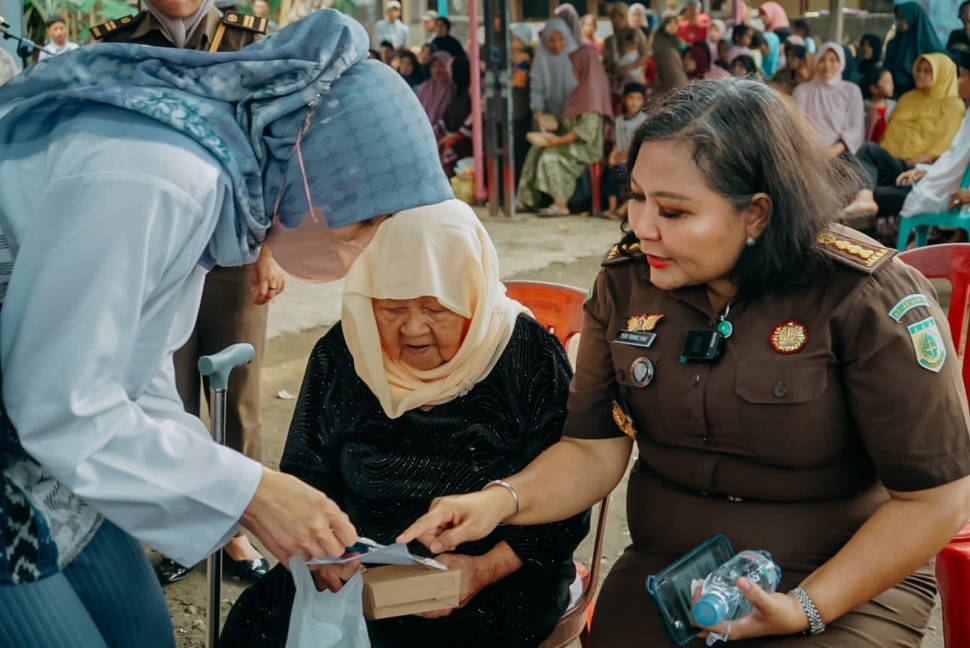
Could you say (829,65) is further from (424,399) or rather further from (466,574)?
(466,574)

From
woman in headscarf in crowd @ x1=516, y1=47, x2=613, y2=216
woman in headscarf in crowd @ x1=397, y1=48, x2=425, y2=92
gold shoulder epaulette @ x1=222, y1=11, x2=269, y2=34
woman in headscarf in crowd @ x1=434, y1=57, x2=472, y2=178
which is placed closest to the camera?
gold shoulder epaulette @ x1=222, y1=11, x2=269, y2=34

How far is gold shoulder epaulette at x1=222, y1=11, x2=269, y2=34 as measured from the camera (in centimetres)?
274

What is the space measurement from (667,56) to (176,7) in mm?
8329

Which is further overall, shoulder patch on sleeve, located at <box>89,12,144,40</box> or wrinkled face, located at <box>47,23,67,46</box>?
wrinkled face, located at <box>47,23,67,46</box>

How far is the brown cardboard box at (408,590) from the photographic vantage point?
69.4 inches

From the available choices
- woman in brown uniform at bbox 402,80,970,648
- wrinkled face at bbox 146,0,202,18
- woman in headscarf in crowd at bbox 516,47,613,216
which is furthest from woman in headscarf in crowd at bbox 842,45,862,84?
woman in brown uniform at bbox 402,80,970,648

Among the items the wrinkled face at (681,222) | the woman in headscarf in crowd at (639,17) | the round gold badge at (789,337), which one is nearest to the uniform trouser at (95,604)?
the wrinkled face at (681,222)

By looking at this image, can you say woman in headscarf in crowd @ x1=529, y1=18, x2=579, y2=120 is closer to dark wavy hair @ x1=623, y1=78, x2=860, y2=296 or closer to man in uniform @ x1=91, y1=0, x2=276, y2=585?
man in uniform @ x1=91, y1=0, x2=276, y2=585

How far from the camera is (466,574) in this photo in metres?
1.96

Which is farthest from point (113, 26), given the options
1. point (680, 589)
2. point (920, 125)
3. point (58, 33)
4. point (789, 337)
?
point (58, 33)

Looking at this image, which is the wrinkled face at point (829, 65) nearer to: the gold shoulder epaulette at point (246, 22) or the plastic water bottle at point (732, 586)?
the gold shoulder epaulette at point (246, 22)

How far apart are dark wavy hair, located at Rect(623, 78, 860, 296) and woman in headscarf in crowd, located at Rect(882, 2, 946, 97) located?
26.1 ft

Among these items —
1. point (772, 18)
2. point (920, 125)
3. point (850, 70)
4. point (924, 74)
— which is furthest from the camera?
point (772, 18)

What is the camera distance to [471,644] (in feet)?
6.56
